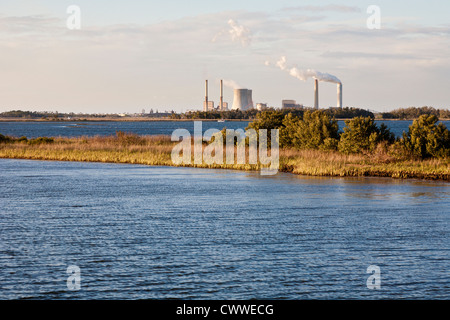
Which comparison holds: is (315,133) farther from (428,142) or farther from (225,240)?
(225,240)

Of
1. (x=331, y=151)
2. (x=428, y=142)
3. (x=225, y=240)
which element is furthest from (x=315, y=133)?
(x=225, y=240)

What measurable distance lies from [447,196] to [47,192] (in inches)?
1022

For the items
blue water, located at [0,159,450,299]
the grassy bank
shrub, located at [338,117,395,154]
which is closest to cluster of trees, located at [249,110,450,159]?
shrub, located at [338,117,395,154]

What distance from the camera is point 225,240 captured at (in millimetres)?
26312

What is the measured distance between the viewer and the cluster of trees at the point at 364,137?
185 feet

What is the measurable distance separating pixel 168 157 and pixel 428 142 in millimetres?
26310

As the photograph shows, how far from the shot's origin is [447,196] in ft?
133

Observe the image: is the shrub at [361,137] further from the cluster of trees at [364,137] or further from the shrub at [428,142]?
the shrub at [428,142]

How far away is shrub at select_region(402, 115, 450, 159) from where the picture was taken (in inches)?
2197

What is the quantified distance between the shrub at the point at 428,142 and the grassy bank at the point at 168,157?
1404mm

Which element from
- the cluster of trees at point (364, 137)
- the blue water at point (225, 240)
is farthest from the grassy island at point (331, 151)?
the blue water at point (225, 240)
